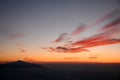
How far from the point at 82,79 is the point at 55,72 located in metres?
0.47

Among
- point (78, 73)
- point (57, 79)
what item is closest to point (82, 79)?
point (78, 73)

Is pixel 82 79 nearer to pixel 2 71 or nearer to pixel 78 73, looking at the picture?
pixel 78 73

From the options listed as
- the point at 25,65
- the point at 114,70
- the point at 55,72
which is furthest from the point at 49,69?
the point at 114,70

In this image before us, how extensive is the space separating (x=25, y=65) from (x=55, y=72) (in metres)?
0.54

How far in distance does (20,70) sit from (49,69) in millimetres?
489

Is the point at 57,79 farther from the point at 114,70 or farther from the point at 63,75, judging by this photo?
the point at 114,70

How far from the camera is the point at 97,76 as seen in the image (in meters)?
4.62

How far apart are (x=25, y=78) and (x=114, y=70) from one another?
1510mm

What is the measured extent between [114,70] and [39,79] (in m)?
1.28

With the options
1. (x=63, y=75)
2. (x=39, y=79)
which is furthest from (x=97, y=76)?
(x=39, y=79)

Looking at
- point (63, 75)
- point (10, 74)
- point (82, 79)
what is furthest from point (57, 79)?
point (10, 74)

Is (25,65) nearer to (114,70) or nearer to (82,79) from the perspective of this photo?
(82,79)

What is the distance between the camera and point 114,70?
15.2 ft

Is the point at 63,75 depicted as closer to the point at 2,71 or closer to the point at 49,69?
the point at 49,69
